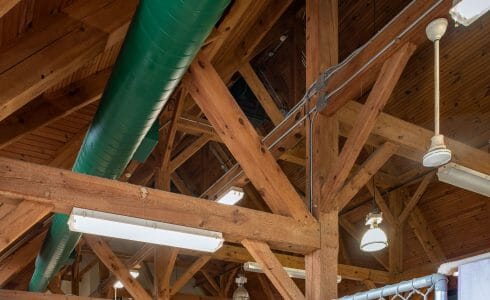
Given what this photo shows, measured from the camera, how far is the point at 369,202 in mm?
9109

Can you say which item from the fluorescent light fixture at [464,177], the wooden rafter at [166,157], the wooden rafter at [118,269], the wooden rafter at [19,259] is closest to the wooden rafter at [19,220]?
the fluorescent light fixture at [464,177]

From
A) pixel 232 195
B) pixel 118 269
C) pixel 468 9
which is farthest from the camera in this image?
pixel 118 269

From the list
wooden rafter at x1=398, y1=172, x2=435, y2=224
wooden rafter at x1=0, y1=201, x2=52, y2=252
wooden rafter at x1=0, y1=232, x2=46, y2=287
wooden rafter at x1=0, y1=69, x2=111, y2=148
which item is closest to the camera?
wooden rafter at x1=0, y1=201, x2=52, y2=252

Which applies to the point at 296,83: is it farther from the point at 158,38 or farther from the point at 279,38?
the point at 158,38

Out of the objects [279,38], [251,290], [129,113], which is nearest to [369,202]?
[279,38]

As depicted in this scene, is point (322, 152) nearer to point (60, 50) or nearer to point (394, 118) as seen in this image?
point (394, 118)

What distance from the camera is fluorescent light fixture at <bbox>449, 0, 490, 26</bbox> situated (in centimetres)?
224

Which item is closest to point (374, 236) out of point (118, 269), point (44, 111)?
point (118, 269)

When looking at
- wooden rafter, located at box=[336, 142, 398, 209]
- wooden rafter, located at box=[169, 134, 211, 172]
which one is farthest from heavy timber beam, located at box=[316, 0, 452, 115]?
wooden rafter, located at box=[169, 134, 211, 172]

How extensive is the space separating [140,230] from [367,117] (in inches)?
62.7

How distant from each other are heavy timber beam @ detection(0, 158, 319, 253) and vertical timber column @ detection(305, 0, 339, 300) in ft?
0.38

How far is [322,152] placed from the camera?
12.6 feet

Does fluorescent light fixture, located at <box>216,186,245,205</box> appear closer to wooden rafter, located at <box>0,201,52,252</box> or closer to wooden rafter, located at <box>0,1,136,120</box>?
wooden rafter, located at <box>0,1,136,120</box>

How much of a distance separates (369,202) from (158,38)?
7.13 meters
